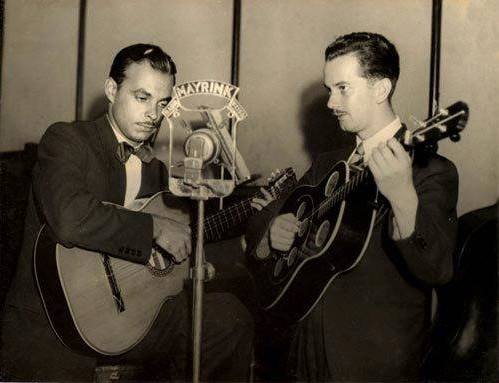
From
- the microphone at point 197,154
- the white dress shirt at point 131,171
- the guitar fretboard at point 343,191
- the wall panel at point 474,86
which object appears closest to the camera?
the microphone at point 197,154

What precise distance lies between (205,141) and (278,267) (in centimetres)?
60

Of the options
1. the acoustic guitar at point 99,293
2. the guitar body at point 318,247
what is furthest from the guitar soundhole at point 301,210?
the acoustic guitar at point 99,293

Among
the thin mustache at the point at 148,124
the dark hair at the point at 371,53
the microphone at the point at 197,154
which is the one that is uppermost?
the dark hair at the point at 371,53

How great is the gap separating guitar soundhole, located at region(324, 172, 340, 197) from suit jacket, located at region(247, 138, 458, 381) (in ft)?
0.66

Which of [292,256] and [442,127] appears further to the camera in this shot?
[292,256]

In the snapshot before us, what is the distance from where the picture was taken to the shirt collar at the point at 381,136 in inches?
78.4

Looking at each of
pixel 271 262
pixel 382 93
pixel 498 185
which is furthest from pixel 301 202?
pixel 498 185

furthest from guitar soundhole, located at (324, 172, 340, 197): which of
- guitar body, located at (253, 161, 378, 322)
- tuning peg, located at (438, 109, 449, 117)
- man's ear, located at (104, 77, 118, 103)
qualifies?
man's ear, located at (104, 77, 118, 103)

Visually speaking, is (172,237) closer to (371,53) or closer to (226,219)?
(226,219)

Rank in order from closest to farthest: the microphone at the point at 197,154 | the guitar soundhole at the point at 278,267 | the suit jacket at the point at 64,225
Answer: the microphone at the point at 197,154 < the suit jacket at the point at 64,225 < the guitar soundhole at the point at 278,267

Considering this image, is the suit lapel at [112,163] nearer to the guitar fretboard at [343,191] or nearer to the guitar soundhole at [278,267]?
the guitar soundhole at [278,267]

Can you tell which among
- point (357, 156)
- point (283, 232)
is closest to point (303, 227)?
point (283, 232)

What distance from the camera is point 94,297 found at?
1955 mm

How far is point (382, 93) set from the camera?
6.64 ft
